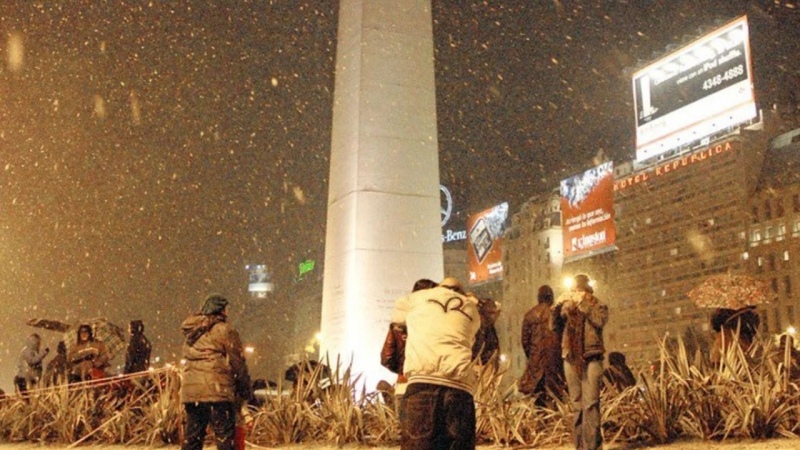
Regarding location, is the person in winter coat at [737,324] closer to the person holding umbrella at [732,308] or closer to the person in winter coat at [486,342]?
the person holding umbrella at [732,308]

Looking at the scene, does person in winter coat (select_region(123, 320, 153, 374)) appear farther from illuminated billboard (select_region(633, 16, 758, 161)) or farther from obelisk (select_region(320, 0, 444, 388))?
illuminated billboard (select_region(633, 16, 758, 161))

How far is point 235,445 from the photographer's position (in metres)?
6.48

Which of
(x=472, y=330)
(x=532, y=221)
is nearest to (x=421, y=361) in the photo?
(x=472, y=330)

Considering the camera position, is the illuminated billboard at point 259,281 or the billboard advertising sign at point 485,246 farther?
the illuminated billboard at point 259,281

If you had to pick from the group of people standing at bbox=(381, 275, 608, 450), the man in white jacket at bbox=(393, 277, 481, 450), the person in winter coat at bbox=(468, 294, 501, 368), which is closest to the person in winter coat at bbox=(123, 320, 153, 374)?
the person in winter coat at bbox=(468, 294, 501, 368)

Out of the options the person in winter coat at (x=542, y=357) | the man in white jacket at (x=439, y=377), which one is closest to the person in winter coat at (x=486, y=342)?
the person in winter coat at (x=542, y=357)

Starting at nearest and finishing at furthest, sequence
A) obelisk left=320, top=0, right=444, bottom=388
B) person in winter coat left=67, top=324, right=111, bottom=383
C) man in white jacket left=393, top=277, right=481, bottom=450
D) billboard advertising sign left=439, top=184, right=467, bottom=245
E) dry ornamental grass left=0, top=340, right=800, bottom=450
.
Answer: man in white jacket left=393, top=277, right=481, bottom=450
dry ornamental grass left=0, top=340, right=800, bottom=450
person in winter coat left=67, top=324, right=111, bottom=383
obelisk left=320, top=0, right=444, bottom=388
billboard advertising sign left=439, top=184, right=467, bottom=245

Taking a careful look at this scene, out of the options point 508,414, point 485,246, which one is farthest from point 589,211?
point 508,414

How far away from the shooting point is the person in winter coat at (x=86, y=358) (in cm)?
1135

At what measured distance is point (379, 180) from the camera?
13328 mm

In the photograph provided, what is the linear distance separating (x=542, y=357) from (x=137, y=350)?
699 cm

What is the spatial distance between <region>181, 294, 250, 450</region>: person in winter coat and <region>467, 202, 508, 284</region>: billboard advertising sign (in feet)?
283

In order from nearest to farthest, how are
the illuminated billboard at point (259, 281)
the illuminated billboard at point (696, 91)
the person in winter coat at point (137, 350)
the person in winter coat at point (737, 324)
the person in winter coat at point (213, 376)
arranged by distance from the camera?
the person in winter coat at point (213, 376) < the person in winter coat at point (737, 324) < the person in winter coat at point (137, 350) < the illuminated billboard at point (696, 91) < the illuminated billboard at point (259, 281)

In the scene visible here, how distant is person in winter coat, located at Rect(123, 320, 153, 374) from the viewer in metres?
13.4
